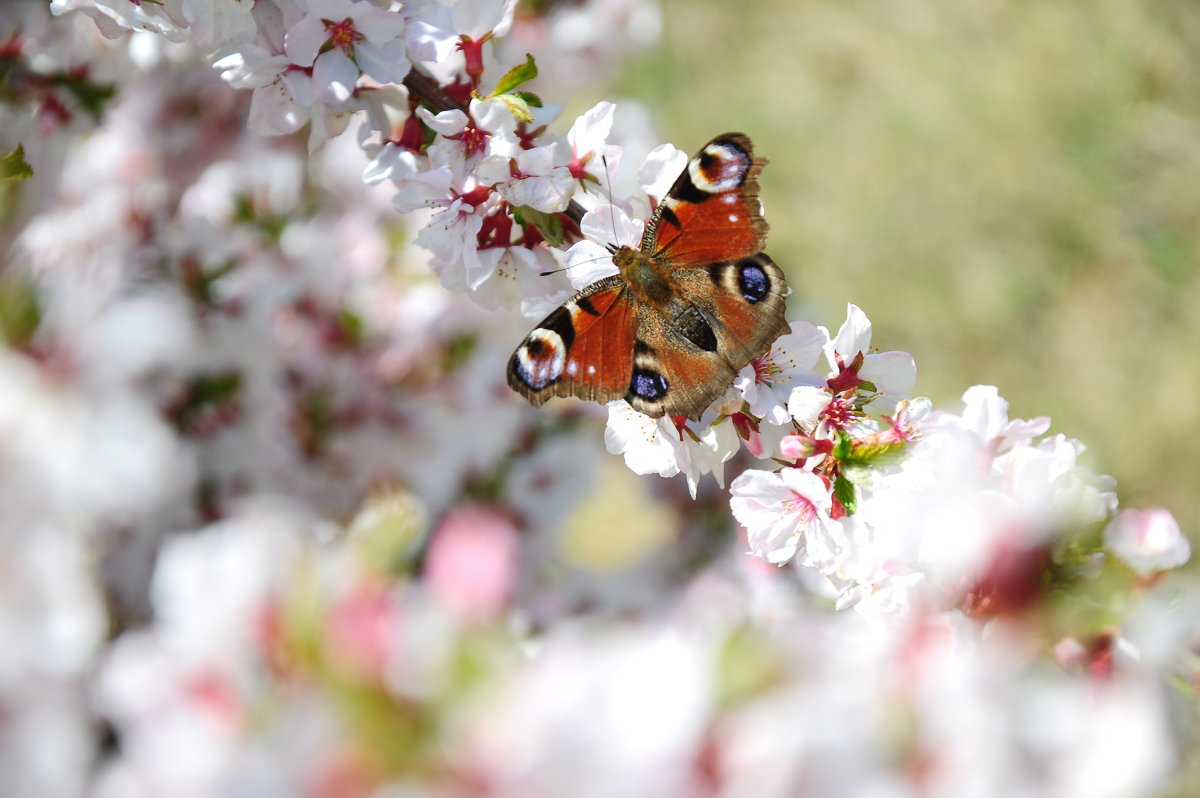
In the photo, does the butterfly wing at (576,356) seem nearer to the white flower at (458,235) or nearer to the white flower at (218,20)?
the white flower at (458,235)

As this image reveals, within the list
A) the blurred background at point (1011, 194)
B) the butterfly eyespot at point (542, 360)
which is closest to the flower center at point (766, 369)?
the butterfly eyespot at point (542, 360)

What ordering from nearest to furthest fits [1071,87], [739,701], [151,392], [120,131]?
[739,701] < [151,392] < [120,131] < [1071,87]

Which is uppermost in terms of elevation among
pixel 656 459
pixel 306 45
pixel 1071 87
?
pixel 306 45

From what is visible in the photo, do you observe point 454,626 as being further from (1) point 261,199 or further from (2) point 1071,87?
(2) point 1071,87

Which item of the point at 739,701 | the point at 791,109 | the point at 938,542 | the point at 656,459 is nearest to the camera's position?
the point at 739,701

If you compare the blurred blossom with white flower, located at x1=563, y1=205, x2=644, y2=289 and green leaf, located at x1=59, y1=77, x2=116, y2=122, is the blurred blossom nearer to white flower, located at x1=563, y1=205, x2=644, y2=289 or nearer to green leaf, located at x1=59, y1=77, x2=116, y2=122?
white flower, located at x1=563, y1=205, x2=644, y2=289

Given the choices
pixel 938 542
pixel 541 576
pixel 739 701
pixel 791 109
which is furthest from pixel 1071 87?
pixel 739 701
